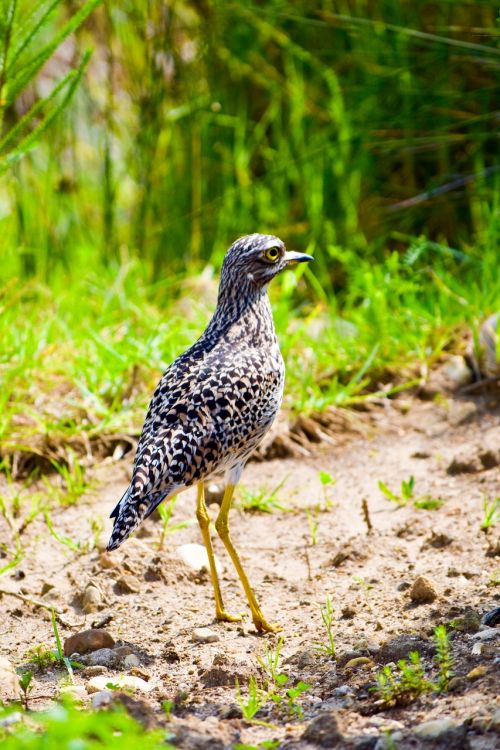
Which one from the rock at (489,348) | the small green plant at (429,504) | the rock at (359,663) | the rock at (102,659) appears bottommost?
the rock at (102,659)

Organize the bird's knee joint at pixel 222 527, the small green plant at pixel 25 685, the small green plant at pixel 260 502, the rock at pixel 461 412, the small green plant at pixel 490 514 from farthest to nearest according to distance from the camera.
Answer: the rock at pixel 461 412 → the small green plant at pixel 260 502 → the small green plant at pixel 490 514 → the bird's knee joint at pixel 222 527 → the small green plant at pixel 25 685

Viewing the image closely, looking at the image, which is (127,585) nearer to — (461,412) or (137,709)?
(137,709)

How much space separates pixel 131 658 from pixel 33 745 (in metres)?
1.58

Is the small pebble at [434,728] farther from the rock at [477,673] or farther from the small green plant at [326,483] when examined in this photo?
the small green plant at [326,483]

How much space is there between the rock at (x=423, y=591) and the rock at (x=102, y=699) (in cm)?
131

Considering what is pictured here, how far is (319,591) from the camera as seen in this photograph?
450 centimetres

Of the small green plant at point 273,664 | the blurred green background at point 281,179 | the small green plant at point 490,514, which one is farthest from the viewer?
the blurred green background at point 281,179

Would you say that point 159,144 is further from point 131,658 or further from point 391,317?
point 131,658

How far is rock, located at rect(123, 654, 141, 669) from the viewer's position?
12.8ft

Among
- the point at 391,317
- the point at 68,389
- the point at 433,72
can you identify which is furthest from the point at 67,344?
the point at 433,72

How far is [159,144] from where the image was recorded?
812 centimetres

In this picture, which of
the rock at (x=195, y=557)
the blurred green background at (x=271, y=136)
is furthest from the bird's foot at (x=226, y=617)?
the blurred green background at (x=271, y=136)

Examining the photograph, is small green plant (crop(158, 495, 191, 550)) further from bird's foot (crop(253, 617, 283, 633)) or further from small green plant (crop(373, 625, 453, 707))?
small green plant (crop(373, 625, 453, 707))

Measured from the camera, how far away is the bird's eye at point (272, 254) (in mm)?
4789
